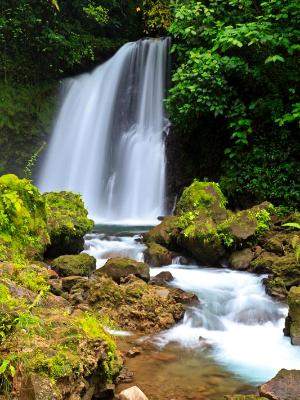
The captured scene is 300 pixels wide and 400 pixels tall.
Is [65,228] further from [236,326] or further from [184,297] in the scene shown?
[236,326]

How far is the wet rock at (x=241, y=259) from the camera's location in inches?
318

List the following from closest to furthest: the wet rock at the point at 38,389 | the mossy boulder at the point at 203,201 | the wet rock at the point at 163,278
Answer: the wet rock at the point at 38,389, the wet rock at the point at 163,278, the mossy boulder at the point at 203,201

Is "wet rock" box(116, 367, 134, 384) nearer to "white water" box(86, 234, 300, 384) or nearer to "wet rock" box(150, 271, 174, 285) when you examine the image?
"white water" box(86, 234, 300, 384)

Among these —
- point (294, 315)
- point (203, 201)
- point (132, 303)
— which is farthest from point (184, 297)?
point (203, 201)

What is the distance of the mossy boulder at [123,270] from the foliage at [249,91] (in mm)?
4606

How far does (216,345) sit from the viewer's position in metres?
5.34

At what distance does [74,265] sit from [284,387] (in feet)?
13.3

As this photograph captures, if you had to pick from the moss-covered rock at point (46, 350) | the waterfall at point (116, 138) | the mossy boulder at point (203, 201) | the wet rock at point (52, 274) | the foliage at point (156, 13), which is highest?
the foliage at point (156, 13)

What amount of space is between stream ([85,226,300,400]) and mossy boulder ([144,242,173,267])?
29 centimetres

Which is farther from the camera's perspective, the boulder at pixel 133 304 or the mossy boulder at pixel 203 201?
the mossy boulder at pixel 203 201

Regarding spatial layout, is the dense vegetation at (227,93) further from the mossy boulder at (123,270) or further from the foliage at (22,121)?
the mossy boulder at (123,270)

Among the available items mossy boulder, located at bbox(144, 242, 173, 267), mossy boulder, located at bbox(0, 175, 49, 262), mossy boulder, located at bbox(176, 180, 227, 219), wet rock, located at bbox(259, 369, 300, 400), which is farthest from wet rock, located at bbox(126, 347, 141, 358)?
mossy boulder, located at bbox(176, 180, 227, 219)

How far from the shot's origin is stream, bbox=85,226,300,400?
428 cm

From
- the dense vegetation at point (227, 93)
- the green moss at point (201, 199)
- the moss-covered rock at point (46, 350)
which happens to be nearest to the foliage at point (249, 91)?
the dense vegetation at point (227, 93)
